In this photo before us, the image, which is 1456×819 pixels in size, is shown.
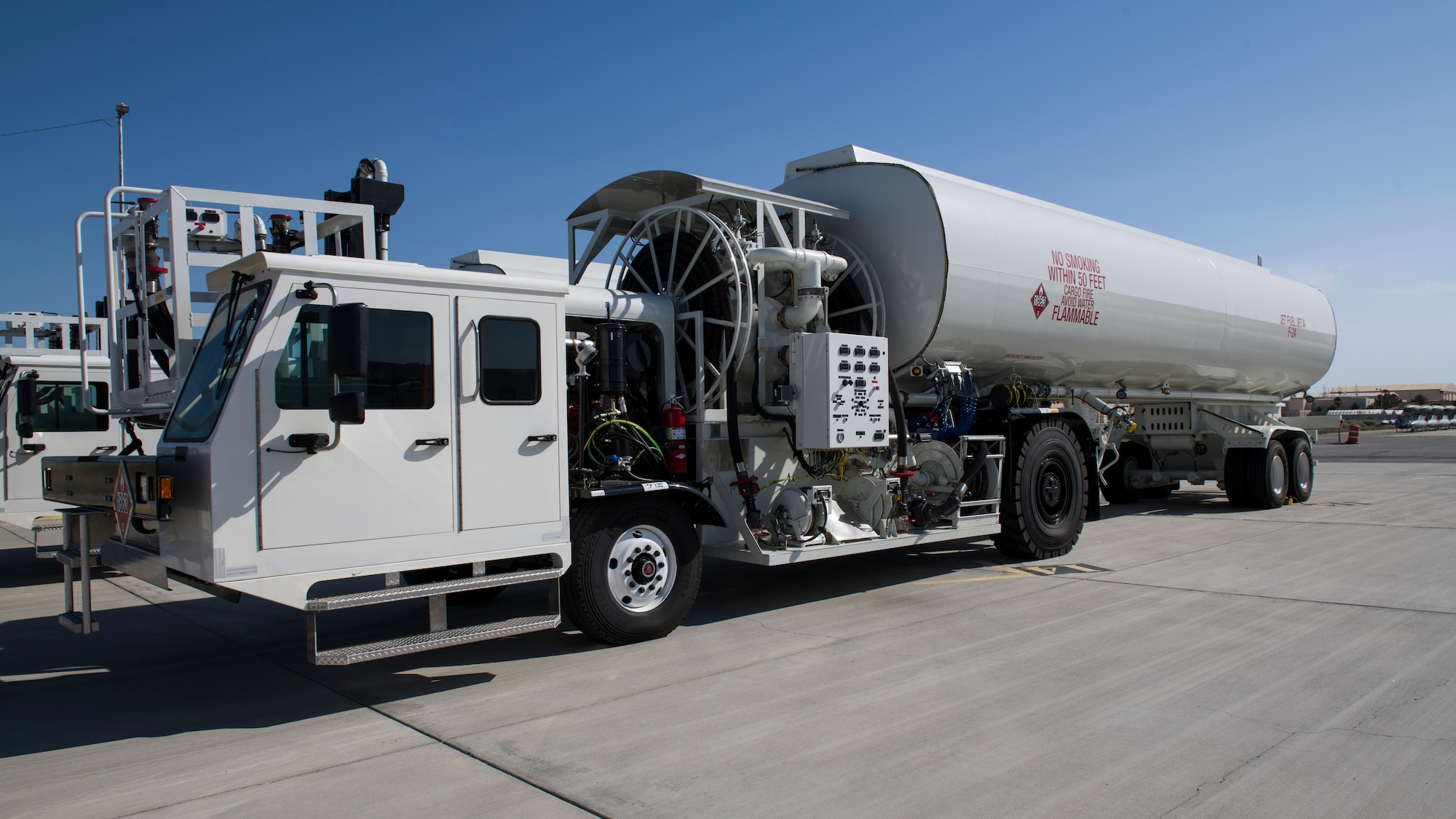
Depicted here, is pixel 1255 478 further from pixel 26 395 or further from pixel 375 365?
pixel 26 395

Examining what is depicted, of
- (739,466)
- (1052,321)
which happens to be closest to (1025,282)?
(1052,321)

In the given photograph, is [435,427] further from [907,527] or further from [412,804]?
[907,527]

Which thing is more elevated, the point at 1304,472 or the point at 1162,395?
the point at 1162,395

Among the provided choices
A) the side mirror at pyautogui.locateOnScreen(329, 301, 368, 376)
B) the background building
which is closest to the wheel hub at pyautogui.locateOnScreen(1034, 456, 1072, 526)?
the side mirror at pyautogui.locateOnScreen(329, 301, 368, 376)

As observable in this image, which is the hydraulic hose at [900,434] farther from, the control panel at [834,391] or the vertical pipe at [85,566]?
the vertical pipe at [85,566]

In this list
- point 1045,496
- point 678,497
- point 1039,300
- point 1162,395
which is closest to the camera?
point 678,497

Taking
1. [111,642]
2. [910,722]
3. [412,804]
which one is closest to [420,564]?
[412,804]

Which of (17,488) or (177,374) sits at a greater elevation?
(177,374)

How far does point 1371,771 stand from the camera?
3984 mm

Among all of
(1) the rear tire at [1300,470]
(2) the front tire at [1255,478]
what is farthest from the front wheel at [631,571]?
(1) the rear tire at [1300,470]

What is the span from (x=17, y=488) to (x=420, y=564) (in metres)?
7.91

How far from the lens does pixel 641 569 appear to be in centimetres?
644

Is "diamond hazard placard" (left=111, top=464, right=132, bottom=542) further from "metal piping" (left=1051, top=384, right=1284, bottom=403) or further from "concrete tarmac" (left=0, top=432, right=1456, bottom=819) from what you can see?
"metal piping" (left=1051, top=384, right=1284, bottom=403)

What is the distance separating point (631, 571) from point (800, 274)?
2.92 metres
